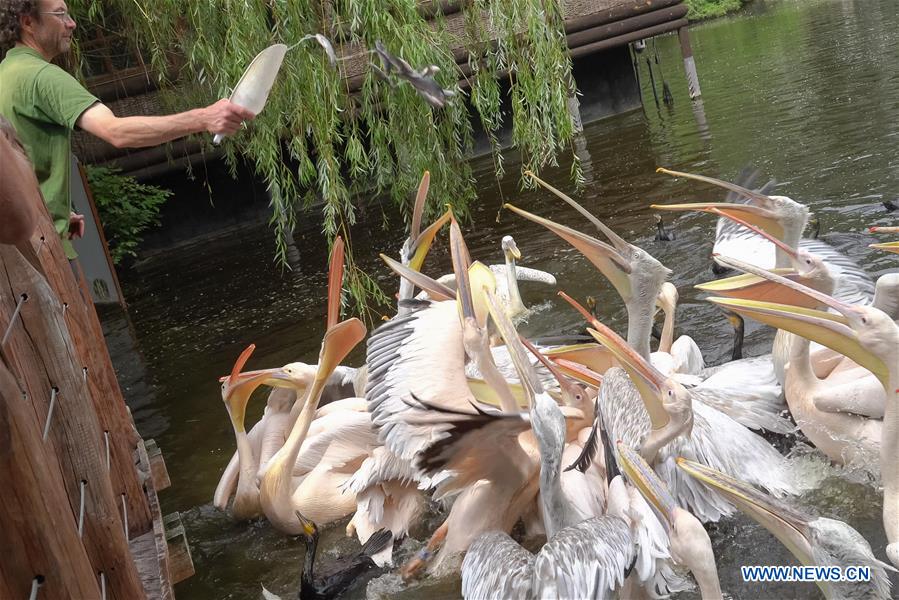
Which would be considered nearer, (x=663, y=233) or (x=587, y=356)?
(x=587, y=356)

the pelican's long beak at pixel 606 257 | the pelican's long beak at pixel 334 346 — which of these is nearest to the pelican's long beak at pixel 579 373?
the pelican's long beak at pixel 606 257

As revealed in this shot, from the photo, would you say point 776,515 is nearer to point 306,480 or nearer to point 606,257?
point 606,257

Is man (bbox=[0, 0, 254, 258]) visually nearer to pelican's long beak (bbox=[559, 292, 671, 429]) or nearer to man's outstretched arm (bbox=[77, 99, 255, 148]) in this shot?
man's outstretched arm (bbox=[77, 99, 255, 148])

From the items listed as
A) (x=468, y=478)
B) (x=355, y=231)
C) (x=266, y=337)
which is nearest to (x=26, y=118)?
(x=468, y=478)

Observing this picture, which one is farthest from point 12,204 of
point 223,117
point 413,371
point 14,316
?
point 413,371

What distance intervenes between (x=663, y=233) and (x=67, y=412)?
4.88 meters

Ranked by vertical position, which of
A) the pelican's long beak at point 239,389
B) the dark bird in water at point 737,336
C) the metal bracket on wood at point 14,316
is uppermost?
the metal bracket on wood at point 14,316

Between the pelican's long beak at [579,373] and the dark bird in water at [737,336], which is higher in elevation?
the pelican's long beak at [579,373]

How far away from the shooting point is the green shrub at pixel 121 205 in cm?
927

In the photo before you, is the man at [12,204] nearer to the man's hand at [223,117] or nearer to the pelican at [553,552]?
the man's hand at [223,117]

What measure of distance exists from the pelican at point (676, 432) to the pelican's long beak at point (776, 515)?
378 millimetres

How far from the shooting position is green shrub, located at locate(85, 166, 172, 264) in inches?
365

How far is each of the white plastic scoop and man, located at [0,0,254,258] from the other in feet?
0.12

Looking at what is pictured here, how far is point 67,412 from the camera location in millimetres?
2121
